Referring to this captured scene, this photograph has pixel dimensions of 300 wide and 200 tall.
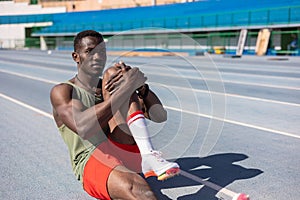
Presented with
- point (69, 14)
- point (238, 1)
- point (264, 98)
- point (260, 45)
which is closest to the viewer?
point (264, 98)

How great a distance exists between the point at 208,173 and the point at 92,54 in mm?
2298

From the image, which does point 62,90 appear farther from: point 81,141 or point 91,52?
Result: point 81,141

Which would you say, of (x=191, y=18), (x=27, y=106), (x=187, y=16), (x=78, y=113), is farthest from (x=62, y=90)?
(x=187, y=16)

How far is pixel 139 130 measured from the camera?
12.8ft

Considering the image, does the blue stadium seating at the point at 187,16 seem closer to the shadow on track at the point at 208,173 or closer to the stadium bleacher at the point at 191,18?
the stadium bleacher at the point at 191,18

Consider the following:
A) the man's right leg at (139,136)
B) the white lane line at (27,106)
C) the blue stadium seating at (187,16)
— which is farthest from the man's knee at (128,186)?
the blue stadium seating at (187,16)

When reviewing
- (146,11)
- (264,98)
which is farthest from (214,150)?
(146,11)

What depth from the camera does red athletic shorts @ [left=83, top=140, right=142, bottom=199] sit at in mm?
3680

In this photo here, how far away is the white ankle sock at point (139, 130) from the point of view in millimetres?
3875

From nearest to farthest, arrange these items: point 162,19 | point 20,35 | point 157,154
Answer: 1. point 157,154
2. point 162,19
3. point 20,35

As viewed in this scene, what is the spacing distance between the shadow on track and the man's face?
4.89ft

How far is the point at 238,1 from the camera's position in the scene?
5019 cm

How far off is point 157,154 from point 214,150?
2727 mm

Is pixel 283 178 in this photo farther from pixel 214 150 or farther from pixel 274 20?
pixel 274 20
